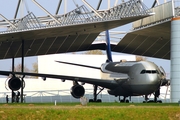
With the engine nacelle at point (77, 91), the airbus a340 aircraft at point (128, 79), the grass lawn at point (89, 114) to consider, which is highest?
the airbus a340 aircraft at point (128, 79)

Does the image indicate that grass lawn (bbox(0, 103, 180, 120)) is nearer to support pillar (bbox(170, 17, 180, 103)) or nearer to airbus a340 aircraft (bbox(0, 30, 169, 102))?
support pillar (bbox(170, 17, 180, 103))

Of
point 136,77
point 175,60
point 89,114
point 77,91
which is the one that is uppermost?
point 175,60

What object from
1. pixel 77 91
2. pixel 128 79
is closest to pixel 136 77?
pixel 128 79

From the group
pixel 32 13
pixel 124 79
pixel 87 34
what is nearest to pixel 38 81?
pixel 87 34

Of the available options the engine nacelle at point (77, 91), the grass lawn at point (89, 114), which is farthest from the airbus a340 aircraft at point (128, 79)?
the grass lawn at point (89, 114)

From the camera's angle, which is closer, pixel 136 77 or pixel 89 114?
pixel 89 114

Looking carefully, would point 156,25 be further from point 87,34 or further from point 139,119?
point 139,119

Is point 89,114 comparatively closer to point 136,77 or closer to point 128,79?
point 136,77

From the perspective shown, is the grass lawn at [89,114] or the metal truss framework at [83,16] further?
the metal truss framework at [83,16]

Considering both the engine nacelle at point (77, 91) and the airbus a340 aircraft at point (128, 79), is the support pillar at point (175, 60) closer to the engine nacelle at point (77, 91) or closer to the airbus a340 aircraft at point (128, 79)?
the airbus a340 aircraft at point (128, 79)

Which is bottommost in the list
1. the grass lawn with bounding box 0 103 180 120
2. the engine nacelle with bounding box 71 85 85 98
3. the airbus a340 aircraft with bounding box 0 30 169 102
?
the grass lawn with bounding box 0 103 180 120

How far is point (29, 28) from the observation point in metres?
57.4

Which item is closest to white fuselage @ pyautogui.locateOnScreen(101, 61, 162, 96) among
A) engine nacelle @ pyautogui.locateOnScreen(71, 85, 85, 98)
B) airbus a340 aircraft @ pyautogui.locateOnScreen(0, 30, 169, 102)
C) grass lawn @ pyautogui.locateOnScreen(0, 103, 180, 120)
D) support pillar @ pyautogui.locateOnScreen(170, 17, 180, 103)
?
airbus a340 aircraft @ pyautogui.locateOnScreen(0, 30, 169, 102)

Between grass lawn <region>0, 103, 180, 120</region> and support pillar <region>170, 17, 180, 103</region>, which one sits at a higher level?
support pillar <region>170, 17, 180, 103</region>
